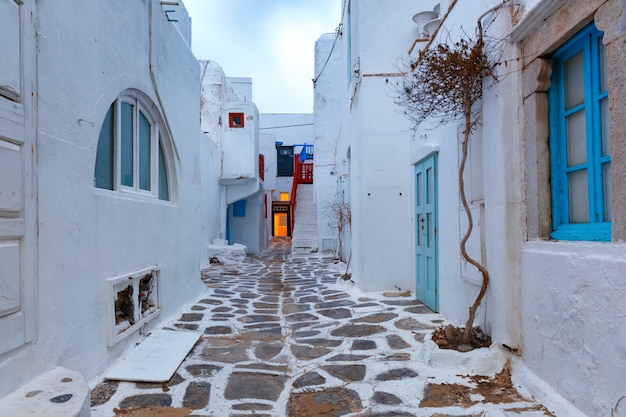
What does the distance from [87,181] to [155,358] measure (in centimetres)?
171

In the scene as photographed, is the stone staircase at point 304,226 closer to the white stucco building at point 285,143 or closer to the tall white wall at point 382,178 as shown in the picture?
the white stucco building at point 285,143

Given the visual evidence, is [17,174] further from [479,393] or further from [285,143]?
[285,143]

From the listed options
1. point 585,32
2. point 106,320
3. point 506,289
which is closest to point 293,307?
point 106,320

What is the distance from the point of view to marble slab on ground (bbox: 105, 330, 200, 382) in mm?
3582

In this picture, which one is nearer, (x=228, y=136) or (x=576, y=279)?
(x=576, y=279)

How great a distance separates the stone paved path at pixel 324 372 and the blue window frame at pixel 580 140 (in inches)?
49.1

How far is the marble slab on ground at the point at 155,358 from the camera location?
3.58 meters

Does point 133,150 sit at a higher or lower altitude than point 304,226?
higher

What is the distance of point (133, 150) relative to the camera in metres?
4.59

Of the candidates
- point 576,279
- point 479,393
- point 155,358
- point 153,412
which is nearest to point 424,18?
point 576,279

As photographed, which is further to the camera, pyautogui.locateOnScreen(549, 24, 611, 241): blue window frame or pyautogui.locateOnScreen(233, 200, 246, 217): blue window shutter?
pyautogui.locateOnScreen(233, 200, 246, 217): blue window shutter

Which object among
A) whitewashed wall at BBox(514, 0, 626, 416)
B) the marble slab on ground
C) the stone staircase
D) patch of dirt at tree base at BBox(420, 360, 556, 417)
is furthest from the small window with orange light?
patch of dirt at tree base at BBox(420, 360, 556, 417)

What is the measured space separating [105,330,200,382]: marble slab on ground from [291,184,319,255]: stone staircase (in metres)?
11.1

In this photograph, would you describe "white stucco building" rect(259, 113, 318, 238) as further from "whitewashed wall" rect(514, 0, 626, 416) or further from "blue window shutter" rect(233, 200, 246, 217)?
"whitewashed wall" rect(514, 0, 626, 416)
